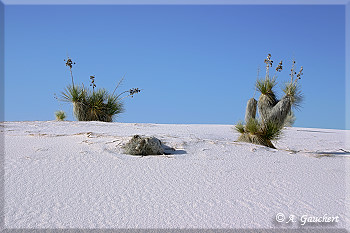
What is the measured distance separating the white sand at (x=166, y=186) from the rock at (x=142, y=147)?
0.18 metres

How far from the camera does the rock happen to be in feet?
15.8

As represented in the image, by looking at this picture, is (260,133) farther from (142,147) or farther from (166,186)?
(166,186)

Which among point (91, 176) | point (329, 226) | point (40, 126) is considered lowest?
point (329, 226)

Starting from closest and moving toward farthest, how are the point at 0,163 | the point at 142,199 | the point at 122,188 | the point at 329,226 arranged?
the point at 329,226 → the point at 142,199 → the point at 122,188 → the point at 0,163

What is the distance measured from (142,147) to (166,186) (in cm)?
128

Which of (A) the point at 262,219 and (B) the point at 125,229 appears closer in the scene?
(B) the point at 125,229

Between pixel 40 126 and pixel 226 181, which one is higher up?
pixel 40 126

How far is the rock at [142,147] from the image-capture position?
4.82 meters

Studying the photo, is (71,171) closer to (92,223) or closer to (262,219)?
(92,223)

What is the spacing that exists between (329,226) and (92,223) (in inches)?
87.3

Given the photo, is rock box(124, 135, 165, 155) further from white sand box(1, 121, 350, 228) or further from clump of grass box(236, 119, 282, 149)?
clump of grass box(236, 119, 282, 149)

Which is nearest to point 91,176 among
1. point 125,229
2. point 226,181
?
point 125,229

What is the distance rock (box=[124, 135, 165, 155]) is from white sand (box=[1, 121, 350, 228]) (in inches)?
7.2

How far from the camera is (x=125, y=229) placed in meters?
2.72
